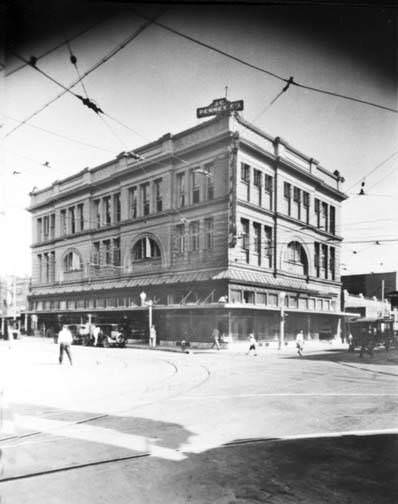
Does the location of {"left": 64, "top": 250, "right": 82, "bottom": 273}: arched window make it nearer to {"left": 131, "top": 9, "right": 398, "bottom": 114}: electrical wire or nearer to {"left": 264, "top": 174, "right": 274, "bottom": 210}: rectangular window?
{"left": 264, "top": 174, "right": 274, "bottom": 210}: rectangular window

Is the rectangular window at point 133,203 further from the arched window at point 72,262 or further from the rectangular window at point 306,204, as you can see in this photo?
the rectangular window at point 306,204

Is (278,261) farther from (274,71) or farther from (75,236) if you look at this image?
(274,71)

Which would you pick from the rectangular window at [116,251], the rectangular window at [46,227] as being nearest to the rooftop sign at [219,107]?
the rectangular window at [116,251]

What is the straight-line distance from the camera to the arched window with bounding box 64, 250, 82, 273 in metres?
24.0

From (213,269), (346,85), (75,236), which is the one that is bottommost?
(213,269)

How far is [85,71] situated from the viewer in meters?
8.39

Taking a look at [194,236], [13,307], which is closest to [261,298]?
[194,236]

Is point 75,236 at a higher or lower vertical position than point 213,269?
higher

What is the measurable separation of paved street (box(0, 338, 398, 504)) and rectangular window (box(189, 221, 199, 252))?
36.3 ft

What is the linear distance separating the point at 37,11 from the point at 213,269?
62.0ft

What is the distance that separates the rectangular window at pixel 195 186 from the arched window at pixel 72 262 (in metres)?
7.44

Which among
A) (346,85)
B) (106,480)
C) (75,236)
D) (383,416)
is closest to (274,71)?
(346,85)

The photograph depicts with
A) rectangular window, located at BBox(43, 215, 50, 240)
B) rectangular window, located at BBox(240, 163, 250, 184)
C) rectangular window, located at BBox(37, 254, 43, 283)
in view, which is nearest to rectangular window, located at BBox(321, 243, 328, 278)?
rectangular window, located at BBox(240, 163, 250, 184)

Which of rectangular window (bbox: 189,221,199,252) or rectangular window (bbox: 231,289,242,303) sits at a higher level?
rectangular window (bbox: 189,221,199,252)
